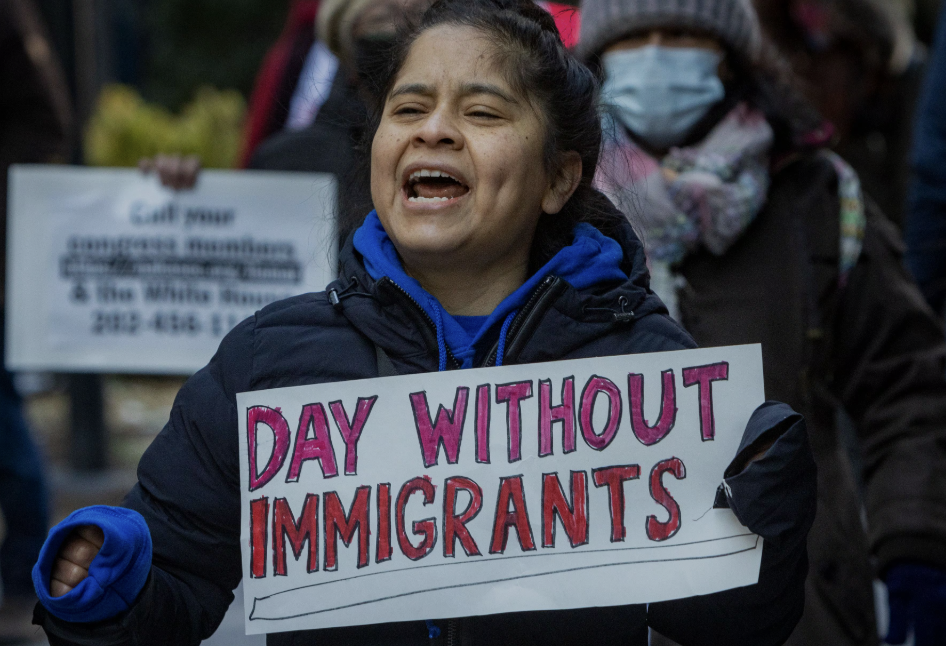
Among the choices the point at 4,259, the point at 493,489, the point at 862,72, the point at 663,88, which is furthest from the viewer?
the point at 862,72

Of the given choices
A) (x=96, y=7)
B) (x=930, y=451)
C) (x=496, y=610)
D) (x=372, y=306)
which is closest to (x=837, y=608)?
(x=930, y=451)

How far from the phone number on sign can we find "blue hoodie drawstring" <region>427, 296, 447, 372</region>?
83.7 inches

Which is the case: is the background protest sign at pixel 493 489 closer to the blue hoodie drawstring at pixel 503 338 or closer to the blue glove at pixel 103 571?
the blue hoodie drawstring at pixel 503 338

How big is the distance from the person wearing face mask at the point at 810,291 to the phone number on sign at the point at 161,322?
163 cm

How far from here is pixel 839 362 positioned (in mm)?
2641

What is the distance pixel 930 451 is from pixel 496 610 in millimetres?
1309

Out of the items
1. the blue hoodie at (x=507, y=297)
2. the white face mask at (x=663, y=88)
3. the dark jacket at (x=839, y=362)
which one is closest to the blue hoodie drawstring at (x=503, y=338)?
the blue hoodie at (x=507, y=297)

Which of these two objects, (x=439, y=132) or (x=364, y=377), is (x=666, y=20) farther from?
(x=364, y=377)

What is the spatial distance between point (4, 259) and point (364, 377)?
9.35 feet

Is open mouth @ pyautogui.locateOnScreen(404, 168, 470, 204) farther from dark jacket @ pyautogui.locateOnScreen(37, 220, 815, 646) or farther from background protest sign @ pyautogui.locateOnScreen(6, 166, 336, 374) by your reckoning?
background protest sign @ pyautogui.locateOnScreen(6, 166, 336, 374)

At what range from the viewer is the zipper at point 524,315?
182 cm

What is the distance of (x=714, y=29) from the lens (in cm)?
279

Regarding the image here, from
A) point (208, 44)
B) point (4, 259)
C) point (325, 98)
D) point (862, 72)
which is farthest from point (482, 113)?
point (208, 44)

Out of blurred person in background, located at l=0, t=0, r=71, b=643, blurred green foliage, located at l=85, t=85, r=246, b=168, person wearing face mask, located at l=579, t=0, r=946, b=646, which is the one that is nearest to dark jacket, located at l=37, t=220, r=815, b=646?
person wearing face mask, located at l=579, t=0, r=946, b=646
